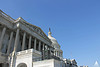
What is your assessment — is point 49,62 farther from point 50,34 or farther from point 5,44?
point 50,34

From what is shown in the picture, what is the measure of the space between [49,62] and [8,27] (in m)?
20.9

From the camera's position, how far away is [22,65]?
27.0 m

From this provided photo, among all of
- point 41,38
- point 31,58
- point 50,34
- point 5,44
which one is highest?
point 50,34

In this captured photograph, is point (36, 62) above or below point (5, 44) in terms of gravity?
below

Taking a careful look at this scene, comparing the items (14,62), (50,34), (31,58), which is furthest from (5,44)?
(50,34)

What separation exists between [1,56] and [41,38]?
22.3 meters

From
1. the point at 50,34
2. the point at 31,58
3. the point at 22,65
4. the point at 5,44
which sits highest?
the point at 50,34

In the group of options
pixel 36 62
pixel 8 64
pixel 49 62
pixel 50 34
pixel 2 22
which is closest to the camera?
pixel 49 62

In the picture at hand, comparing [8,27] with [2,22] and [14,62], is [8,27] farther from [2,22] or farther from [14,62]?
[14,62]

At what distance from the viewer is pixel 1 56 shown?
92.2 ft

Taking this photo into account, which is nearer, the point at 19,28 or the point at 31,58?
the point at 31,58

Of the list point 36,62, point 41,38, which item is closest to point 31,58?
point 36,62

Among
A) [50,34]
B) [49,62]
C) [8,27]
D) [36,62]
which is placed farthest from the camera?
[50,34]

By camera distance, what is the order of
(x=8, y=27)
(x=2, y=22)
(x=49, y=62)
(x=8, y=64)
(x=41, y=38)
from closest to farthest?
(x=49, y=62)
(x=8, y=64)
(x=2, y=22)
(x=8, y=27)
(x=41, y=38)
